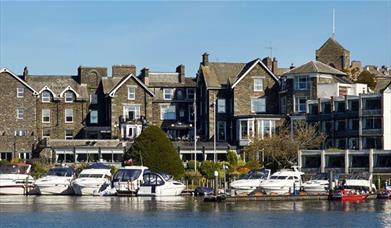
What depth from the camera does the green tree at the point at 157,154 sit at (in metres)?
Result: 87.6

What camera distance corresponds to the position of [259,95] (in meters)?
119

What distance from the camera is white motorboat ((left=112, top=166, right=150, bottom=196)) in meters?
79.1

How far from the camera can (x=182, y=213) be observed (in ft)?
205

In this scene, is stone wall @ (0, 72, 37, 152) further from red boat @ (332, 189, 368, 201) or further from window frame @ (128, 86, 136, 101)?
red boat @ (332, 189, 368, 201)

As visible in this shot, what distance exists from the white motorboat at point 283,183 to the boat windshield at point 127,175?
9.79 meters

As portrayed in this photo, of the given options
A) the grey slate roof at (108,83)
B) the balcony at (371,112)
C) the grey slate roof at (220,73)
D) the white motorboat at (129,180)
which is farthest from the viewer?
the grey slate roof at (108,83)

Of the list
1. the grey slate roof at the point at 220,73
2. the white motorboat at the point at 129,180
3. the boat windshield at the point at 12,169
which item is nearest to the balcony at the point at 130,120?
the grey slate roof at the point at 220,73

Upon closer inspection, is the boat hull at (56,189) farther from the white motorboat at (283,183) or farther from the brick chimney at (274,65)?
the brick chimney at (274,65)

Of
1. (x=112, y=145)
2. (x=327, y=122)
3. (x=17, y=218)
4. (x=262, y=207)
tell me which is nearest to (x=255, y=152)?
(x=327, y=122)

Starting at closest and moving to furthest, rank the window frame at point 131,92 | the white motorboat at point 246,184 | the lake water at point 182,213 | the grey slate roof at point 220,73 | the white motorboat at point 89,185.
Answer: the lake water at point 182,213, the white motorboat at point 246,184, the white motorboat at point 89,185, the grey slate roof at point 220,73, the window frame at point 131,92

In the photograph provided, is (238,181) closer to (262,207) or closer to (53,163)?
(262,207)

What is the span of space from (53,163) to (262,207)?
45.6 m

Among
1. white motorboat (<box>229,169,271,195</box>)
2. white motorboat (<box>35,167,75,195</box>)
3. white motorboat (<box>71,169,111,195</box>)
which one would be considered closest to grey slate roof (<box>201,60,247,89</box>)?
white motorboat (<box>35,167,75,195</box>)

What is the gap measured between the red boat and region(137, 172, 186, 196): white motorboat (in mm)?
12483
